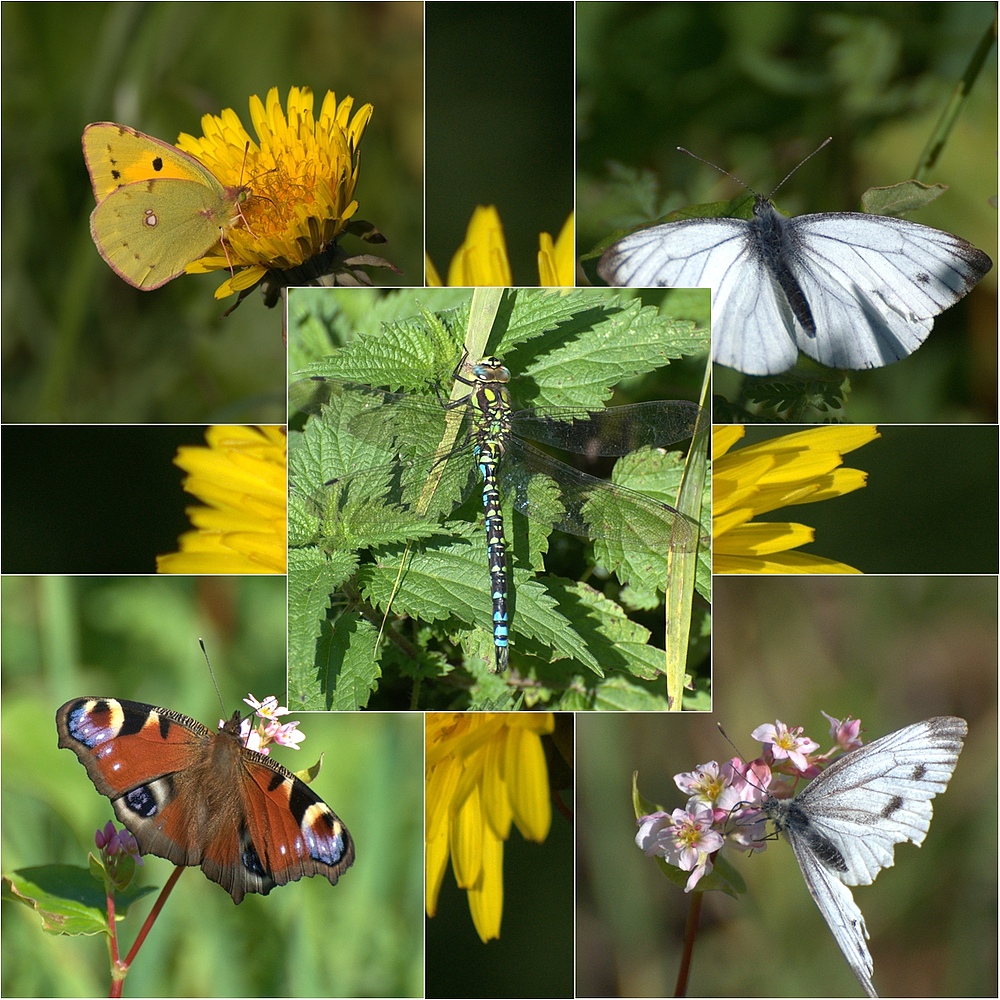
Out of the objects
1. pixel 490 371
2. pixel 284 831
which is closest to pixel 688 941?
pixel 284 831

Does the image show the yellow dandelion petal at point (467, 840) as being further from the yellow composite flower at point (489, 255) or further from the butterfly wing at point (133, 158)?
the butterfly wing at point (133, 158)

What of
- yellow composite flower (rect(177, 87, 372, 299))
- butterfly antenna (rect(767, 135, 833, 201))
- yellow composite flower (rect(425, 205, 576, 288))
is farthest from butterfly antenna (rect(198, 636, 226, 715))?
butterfly antenna (rect(767, 135, 833, 201))

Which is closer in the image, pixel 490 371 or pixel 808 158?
pixel 490 371

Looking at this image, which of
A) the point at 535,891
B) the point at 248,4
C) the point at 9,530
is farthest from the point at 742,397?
the point at 9,530

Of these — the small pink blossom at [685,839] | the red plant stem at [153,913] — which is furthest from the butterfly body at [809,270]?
the red plant stem at [153,913]

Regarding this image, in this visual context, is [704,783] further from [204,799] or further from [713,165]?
[713,165]
